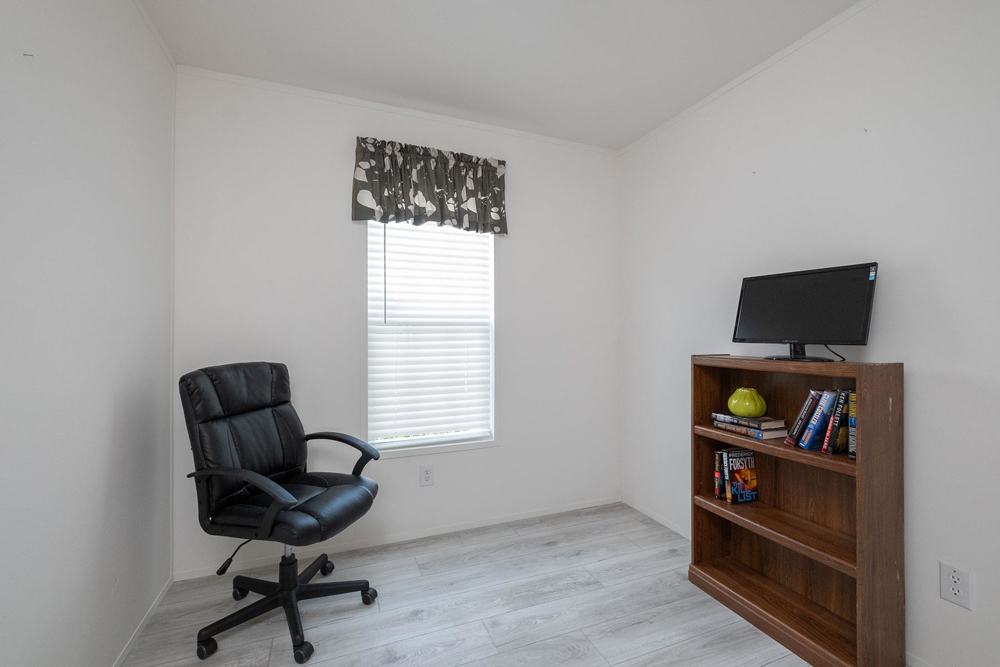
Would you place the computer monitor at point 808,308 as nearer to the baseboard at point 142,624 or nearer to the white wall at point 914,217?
the white wall at point 914,217

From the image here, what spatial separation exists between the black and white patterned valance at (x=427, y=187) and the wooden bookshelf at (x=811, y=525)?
1.63 meters

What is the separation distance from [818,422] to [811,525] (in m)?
0.55

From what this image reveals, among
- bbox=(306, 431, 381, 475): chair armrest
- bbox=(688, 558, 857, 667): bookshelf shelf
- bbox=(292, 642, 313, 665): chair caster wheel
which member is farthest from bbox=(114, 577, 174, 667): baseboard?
bbox=(688, 558, 857, 667): bookshelf shelf

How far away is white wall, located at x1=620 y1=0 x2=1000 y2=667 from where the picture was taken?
1.50 metres

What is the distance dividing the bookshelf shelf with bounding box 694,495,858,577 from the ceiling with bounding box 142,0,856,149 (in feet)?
7.41

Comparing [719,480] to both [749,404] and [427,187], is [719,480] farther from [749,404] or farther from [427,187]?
[427,187]

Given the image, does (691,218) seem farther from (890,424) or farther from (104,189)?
(104,189)

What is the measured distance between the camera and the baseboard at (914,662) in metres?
1.62

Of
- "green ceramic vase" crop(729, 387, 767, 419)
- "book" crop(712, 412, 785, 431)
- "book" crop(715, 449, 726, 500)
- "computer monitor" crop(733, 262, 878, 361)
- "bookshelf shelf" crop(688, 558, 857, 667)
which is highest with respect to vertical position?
"computer monitor" crop(733, 262, 878, 361)

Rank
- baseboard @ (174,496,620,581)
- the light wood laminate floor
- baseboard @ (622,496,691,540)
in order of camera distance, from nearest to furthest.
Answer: the light wood laminate floor
baseboard @ (174,496,620,581)
baseboard @ (622,496,691,540)

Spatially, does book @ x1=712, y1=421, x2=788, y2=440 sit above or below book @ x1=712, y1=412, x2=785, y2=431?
below

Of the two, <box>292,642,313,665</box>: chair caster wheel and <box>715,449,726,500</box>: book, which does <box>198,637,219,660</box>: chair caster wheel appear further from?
<box>715,449,726,500</box>: book

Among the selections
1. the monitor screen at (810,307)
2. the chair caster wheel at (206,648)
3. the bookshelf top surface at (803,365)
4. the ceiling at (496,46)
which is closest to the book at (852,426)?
the bookshelf top surface at (803,365)

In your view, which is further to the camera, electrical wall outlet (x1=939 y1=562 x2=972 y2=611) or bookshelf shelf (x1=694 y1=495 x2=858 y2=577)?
bookshelf shelf (x1=694 y1=495 x2=858 y2=577)
